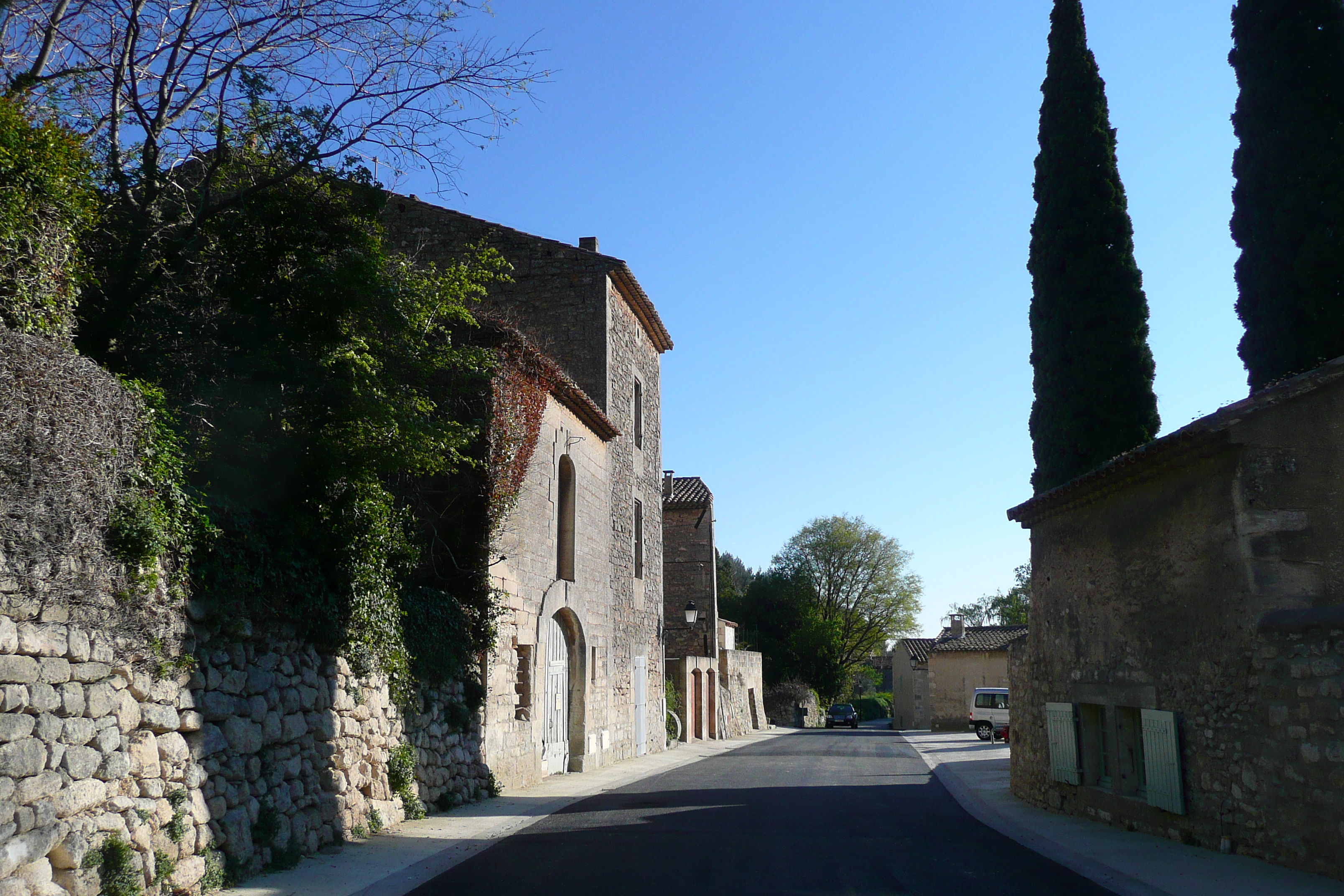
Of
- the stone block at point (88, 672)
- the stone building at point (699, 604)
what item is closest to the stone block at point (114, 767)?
the stone block at point (88, 672)

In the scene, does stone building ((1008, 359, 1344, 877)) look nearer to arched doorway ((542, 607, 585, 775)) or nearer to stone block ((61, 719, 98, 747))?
stone block ((61, 719, 98, 747))

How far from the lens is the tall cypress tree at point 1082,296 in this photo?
510 inches

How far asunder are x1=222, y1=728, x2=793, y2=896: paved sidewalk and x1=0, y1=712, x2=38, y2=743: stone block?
211 cm

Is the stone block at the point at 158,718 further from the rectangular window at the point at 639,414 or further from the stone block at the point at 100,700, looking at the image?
the rectangular window at the point at 639,414

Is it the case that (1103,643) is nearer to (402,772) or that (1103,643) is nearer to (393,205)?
(402,772)

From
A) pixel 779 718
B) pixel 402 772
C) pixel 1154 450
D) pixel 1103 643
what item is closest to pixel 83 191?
pixel 402 772

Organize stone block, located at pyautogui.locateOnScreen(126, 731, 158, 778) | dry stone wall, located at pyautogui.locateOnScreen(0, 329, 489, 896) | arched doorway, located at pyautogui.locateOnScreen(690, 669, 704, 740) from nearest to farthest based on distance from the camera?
1. dry stone wall, located at pyautogui.locateOnScreen(0, 329, 489, 896)
2. stone block, located at pyautogui.locateOnScreen(126, 731, 158, 778)
3. arched doorway, located at pyautogui.locateOnScreen(690, 669, 704, 740)

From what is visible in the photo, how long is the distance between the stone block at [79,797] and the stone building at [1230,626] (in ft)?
26.4

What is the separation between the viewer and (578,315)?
19.5 metres

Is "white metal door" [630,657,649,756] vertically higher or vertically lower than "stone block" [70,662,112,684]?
lower

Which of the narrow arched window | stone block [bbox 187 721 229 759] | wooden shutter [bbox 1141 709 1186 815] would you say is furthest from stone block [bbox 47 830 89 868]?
the narrow arched window

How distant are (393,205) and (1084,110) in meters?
12.5

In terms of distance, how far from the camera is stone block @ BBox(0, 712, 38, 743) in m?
5.02

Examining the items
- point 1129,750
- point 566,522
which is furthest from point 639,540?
point 1129,750
